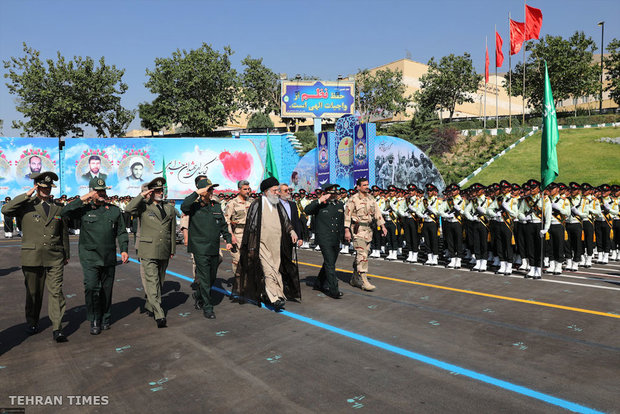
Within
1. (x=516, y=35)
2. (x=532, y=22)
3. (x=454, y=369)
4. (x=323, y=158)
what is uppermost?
(x=532, y=22)

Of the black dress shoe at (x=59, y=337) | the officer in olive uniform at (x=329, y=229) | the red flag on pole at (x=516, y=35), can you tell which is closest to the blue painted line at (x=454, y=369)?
the officer in olive uniform at (x=329, y=229)

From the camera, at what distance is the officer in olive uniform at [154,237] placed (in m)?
7.17

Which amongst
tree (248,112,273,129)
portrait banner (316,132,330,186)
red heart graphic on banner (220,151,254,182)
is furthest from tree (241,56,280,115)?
portrait banner (316,132,330,186)

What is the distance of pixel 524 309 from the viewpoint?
7848 mm

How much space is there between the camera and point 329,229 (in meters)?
9.20

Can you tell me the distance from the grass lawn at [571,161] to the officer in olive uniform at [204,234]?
104 ft

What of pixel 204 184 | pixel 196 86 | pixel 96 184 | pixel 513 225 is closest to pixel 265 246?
pixel 204 184

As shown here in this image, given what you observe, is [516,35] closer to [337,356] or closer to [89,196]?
[89,196]

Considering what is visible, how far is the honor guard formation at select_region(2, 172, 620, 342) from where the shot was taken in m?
6.80

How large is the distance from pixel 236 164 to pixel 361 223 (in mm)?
30195

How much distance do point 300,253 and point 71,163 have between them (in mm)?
25438

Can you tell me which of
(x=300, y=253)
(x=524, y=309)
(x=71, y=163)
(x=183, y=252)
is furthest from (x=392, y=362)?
(x=71, y=163)

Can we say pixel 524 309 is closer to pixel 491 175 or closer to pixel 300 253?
pixel 300 253

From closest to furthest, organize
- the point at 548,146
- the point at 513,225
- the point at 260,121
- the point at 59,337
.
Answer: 1. the point at 59,337
2. the point at 548,146
3. the point at 513,225
4. the point at 260,121
